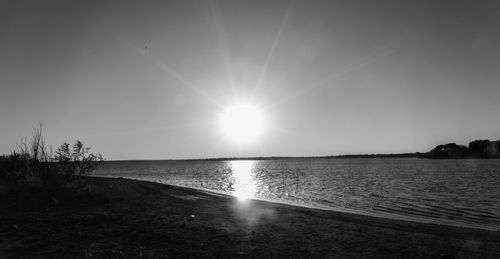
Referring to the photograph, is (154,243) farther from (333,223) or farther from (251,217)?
(333,223)

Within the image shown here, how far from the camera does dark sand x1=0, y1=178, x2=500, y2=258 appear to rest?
10.1 m

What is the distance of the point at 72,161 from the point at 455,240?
2074 cm

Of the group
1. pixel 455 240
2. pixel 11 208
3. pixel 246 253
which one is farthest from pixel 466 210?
pixel 11 208

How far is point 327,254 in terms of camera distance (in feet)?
34.0

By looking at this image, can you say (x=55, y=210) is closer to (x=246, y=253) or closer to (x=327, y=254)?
(x=246, y=253)

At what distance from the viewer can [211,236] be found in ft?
40.3

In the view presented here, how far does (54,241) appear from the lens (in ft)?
35.2

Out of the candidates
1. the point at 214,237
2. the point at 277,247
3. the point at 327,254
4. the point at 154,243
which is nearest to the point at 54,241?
the point at 154,243

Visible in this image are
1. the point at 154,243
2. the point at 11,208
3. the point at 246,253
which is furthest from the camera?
the point at 11,208

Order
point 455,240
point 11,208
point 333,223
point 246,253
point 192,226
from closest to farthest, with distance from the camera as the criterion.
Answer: point 246,253 < point 455,240 < point 192,226 < point 333,223 < point 11,208

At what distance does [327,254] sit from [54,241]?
794 cm

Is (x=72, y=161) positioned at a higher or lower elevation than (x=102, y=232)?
higher

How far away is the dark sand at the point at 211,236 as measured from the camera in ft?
33.1

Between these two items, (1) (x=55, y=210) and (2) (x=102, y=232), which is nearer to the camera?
(2) (x=102, y=232)
